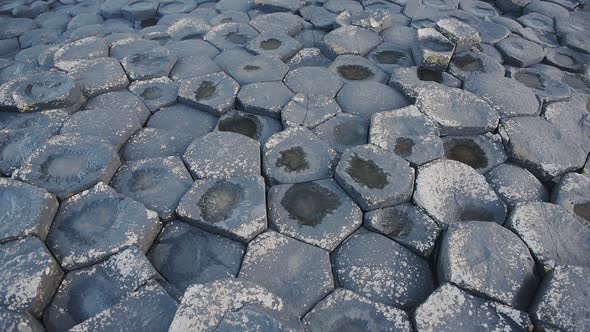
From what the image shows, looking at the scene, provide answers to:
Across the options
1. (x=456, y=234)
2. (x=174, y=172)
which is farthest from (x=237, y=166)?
(x=456, y=234)

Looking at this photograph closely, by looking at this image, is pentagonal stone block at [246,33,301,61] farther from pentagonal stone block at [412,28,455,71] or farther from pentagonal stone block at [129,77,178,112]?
pentagonal stone block at [412,28,455,71]

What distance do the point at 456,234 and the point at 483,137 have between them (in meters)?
0.78

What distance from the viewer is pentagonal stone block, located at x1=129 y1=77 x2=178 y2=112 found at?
2338 mm

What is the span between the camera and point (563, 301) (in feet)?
4.56

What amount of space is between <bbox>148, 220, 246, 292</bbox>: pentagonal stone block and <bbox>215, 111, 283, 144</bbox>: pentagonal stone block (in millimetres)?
649

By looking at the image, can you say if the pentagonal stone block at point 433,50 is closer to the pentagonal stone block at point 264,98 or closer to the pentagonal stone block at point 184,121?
the pentagonal stone block at point 264,98

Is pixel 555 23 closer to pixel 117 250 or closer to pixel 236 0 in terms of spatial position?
pixel 236 0

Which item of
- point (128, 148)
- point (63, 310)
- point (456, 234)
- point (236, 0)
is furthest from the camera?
point (236, 0)

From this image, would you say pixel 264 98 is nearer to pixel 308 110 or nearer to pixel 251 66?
pixel 308 110

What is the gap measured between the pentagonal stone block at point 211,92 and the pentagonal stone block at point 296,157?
418mm

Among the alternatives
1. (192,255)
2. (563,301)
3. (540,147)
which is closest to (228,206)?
(192,255)

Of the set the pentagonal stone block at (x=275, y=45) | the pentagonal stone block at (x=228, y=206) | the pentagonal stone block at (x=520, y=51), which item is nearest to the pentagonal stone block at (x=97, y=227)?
the pentagonal stone block at (x=228, y=206)

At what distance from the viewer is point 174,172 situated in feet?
6.19

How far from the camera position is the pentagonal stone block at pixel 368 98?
2.29 meters
